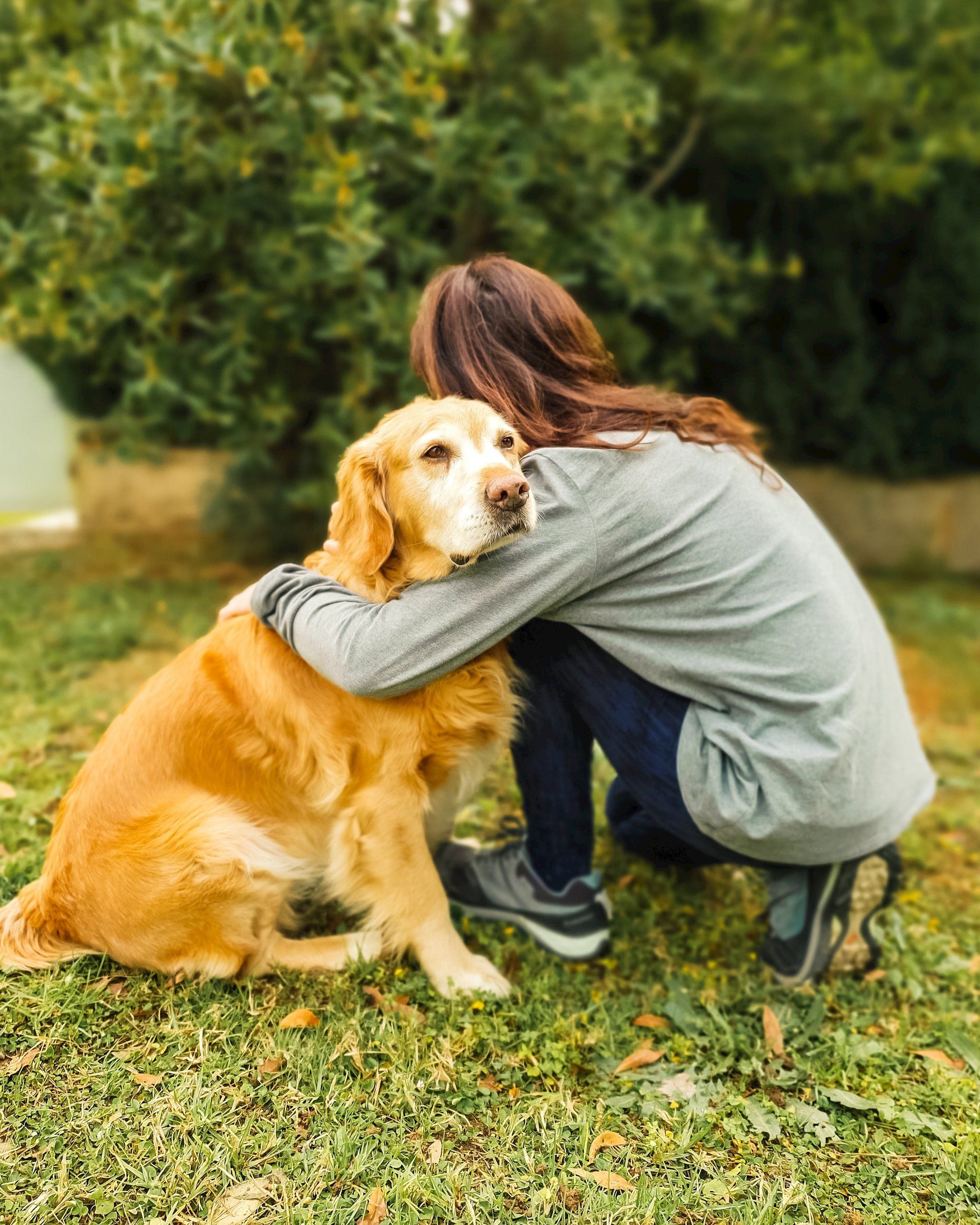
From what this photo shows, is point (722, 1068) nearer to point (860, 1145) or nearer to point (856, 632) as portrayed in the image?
point (860, 1145)

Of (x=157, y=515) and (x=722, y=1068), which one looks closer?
(x=722, y=1068)

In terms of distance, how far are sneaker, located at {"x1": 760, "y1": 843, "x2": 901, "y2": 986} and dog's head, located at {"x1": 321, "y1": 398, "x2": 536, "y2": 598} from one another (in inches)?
48.5

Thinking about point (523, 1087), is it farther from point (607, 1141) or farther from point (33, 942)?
point (33, 942)

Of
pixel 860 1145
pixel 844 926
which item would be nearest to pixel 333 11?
pixel 844 926

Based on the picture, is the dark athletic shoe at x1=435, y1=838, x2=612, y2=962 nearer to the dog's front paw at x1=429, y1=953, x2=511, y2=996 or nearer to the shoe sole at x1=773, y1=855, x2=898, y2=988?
the dog's front paw at x1=429, y1=953, x2=511, y2=996

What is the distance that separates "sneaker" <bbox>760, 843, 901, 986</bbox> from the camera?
249 centimetres

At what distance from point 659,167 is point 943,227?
7.46 ft

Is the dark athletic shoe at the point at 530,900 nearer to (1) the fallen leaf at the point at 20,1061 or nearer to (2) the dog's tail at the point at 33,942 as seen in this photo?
(2) the dog's tail at the point at 33,942

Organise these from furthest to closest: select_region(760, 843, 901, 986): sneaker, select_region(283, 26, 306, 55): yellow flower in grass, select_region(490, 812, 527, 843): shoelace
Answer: select_region(283, 26, 306, 55): yellow flower in grass, select_region(490, 812, 527, 843): shoelace, select_region(760, 843, 901, 986): sneaker

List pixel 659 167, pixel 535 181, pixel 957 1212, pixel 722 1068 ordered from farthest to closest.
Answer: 1. pixel 659 167
2. pixel 535 181
3. pixel 722 1068
4. pixel 957 1212

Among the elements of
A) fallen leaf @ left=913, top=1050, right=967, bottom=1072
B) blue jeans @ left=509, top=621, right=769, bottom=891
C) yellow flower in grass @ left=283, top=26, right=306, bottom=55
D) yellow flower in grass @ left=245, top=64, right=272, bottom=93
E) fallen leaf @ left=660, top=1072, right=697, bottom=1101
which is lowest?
fallen leaf @ left=913, top=1050, right=967, bottom=1072

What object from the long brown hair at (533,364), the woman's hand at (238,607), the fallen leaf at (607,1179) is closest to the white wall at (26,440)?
the woman's hand at (238,607)

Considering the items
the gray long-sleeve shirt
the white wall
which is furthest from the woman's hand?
the white wall

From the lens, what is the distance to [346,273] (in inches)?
182
